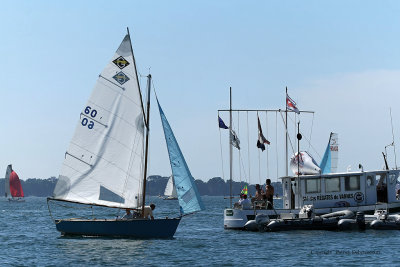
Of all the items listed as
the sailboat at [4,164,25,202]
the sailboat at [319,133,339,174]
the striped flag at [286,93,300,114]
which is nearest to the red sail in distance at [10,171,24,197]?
the sailboat at [4,164,25,202]

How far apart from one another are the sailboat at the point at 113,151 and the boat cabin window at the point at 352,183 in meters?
11.3

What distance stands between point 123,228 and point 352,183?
15.3 m

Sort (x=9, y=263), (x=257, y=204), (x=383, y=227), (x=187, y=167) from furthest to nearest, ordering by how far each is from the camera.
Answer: (x=257, y=204) → (x=383, y=227) → (x=187, y=167) → (x=9, y=263)

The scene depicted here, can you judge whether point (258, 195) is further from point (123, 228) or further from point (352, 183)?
point (123, 228)

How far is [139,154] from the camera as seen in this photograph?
1564 inches

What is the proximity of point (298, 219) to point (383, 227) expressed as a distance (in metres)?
4.90

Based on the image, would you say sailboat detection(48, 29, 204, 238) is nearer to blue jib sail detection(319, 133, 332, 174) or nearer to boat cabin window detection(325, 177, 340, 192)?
boat cabin window detection(325, 177, 340, 192)

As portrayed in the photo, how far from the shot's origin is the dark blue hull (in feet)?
124

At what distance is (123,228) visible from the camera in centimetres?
3803

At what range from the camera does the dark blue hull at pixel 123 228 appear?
37.9 meters

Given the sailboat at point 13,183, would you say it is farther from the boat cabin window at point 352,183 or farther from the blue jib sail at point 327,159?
the boat cabin window at point 352,183

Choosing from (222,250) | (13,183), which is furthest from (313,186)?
(13,183)

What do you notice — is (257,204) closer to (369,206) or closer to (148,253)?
(369,206)

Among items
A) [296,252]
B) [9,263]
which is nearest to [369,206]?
[296,252]
